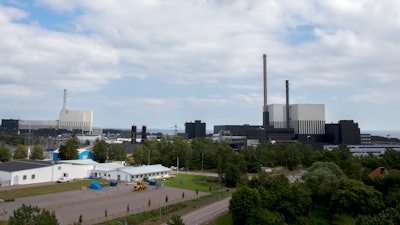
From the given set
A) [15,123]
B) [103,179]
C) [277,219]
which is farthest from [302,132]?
[15,123]

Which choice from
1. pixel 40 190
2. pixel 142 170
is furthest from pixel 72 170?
pixel 142 170

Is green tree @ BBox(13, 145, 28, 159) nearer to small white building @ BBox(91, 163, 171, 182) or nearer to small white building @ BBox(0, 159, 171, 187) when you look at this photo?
small white building @ BBox(0, 159, 171, 187)

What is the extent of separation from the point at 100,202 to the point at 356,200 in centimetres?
2591

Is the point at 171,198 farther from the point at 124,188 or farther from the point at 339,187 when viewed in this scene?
the point at 339,187

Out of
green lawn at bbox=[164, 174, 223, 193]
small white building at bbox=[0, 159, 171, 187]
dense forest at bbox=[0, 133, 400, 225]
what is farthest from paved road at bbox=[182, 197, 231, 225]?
small white building at bbox=[0, 159, 171, 187]

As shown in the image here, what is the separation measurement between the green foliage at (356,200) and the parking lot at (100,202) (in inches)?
649

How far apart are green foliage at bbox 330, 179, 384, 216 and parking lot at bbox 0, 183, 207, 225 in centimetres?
1649

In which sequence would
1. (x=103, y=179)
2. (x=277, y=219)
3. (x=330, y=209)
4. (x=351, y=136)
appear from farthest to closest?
(x=351, y=136) < (x=103, y=179) < (x=330, y=209) < (x=277, y=219)

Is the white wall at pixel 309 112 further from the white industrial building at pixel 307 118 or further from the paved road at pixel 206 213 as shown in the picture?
the paved road at pixel 206 213

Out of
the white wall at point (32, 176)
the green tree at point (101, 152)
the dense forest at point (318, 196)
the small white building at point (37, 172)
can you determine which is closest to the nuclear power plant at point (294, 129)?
the green tree at point (101, 152)

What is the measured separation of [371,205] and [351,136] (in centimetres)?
8376

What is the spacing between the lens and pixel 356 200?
95.4ft

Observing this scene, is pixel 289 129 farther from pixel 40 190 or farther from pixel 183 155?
pixel 40 190

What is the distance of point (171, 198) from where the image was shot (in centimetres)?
3778
